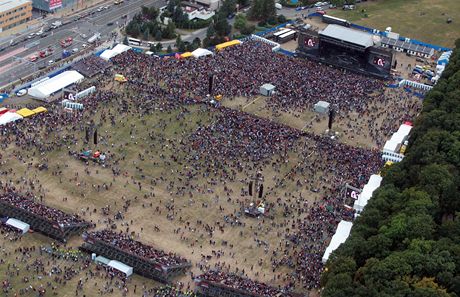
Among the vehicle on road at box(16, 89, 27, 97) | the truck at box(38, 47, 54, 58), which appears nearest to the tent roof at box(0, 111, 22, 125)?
the vehicle on road at box(16, 89, 27, 97)

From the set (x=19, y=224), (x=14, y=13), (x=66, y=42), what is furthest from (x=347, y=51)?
(x=19, y=224)

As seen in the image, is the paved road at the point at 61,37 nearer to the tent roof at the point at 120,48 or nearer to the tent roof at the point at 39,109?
the tent roof at the point at 120,48

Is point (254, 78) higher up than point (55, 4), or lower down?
higher up

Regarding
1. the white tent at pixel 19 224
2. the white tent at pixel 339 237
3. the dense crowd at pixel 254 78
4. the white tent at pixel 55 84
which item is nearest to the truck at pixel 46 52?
the white tent at pixel 55 84

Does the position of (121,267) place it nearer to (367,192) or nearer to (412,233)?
(412,233)

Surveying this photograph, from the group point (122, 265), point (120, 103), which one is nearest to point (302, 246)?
point (122, 265)

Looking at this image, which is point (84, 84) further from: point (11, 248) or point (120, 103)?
point (11, 248)
